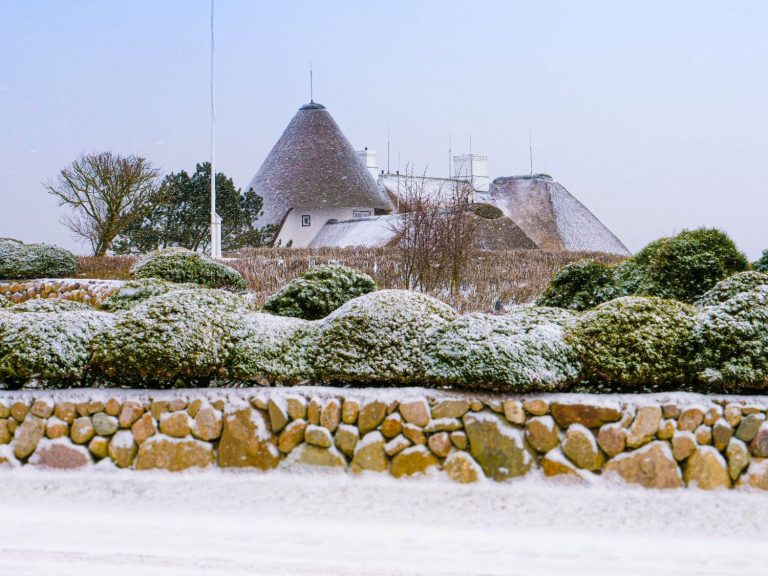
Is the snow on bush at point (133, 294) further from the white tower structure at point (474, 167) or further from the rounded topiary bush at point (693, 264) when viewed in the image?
the white tower structure at point (474, 167)

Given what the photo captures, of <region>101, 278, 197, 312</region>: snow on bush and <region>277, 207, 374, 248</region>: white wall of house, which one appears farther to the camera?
<region>277, 207, 374, 248</region>: white wall of house

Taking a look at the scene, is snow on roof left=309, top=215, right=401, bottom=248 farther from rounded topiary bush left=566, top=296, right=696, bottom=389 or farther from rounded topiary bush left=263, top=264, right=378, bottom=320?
rounded topiary bush left=566, top=296, right=696, bottom=389

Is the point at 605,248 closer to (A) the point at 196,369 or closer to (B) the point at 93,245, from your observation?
(B) the point at 93,245

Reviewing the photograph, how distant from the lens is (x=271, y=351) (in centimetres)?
645

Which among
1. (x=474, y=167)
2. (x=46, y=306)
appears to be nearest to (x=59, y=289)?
(x=46, y=306)

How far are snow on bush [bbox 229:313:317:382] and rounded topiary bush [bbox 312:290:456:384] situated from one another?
0.41ft

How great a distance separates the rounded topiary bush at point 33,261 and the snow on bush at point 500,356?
1526cm

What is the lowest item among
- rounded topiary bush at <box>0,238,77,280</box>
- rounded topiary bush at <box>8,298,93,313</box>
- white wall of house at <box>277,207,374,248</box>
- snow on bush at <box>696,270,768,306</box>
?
rounded topiary bush at <box>8,298,93,313</box>

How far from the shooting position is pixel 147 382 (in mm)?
6492

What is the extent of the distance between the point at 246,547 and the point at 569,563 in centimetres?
197

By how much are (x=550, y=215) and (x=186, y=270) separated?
23345mm

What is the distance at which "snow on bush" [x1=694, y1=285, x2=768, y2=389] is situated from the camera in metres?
5.85

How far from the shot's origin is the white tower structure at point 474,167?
40000 millimetres

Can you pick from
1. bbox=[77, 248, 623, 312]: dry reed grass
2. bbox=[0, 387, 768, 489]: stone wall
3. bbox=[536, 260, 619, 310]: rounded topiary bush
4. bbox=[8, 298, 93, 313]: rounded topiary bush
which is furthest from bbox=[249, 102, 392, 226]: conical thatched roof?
bbox=[0, 387, 768, 489]: stone wall
